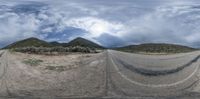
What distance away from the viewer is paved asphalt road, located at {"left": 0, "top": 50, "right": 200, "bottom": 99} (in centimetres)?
2266

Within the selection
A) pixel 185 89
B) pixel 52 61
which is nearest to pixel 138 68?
pixel 185 89

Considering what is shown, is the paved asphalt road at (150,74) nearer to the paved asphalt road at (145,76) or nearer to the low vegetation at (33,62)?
the paved asphalt road at (145,76)

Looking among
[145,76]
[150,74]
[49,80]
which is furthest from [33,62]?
[150,74]

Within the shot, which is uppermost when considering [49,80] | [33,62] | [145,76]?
[33,62]

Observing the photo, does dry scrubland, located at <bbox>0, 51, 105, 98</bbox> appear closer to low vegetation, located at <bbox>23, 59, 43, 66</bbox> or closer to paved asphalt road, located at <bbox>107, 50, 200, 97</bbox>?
paved asphalt road, located at <bbox>107, 50, 200, 97</bbox>

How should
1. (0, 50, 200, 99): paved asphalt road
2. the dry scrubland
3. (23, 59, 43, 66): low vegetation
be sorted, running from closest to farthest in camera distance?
1. (0, 50, 200, 99): paved asphalt road
2. the dry scrubland
3. (23, 59, 43, 66): low vegetation

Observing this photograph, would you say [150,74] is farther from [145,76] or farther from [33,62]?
[33,62]

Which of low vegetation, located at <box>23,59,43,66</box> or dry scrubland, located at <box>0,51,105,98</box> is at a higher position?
low vegetation, located at <box>23,59,43,66</box>

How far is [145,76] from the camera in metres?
23.0

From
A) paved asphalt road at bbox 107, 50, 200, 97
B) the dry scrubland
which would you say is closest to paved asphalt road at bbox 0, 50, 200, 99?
paved asphalt road at bbox 107, 50, 200, 97

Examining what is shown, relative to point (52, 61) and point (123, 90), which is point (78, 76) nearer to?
point (123, 90)

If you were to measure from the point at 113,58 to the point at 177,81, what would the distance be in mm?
2743

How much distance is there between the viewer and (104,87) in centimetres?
2272

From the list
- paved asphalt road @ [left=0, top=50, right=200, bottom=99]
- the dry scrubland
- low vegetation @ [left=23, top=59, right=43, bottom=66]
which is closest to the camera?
paved asphalt road @ [left=0, top=50, right=200, bottom=99]
